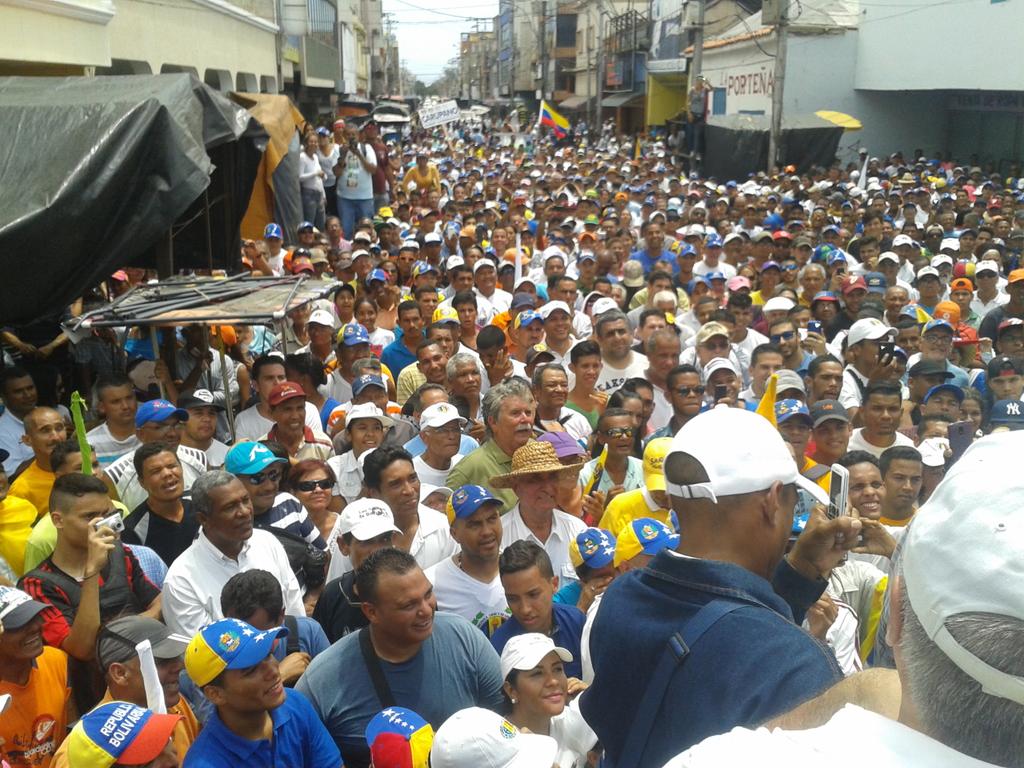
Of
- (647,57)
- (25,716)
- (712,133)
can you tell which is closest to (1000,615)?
(25,716)

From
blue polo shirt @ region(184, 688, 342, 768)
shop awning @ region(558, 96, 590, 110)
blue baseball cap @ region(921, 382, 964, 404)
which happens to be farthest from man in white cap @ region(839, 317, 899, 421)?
shop awning @ region(558, 96, 590, 110)

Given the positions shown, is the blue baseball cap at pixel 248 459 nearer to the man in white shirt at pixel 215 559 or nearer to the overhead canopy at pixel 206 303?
the man in white shirt at pixel 215 559

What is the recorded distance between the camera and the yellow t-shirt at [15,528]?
490cm

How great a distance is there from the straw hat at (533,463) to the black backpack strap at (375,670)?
1.46m

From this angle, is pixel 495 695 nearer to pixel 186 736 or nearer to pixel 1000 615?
pixel 186 736

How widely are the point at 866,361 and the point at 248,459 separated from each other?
180 inches

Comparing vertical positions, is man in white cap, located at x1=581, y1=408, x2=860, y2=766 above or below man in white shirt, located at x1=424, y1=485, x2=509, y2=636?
above

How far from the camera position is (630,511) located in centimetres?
495

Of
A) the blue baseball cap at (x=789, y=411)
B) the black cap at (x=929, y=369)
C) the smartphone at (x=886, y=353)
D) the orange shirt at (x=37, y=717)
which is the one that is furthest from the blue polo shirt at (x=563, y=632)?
the smartphone at (x=886, y=353)

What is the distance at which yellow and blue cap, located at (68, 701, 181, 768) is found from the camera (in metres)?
3.09

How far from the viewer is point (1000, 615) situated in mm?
1054

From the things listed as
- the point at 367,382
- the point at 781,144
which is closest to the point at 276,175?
the point at 367,382

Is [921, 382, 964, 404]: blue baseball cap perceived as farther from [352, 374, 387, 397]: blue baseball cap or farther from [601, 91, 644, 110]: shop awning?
[601, 91, 644, 110]: shop awning

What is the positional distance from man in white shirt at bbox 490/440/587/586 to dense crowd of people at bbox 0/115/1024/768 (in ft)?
0.07
